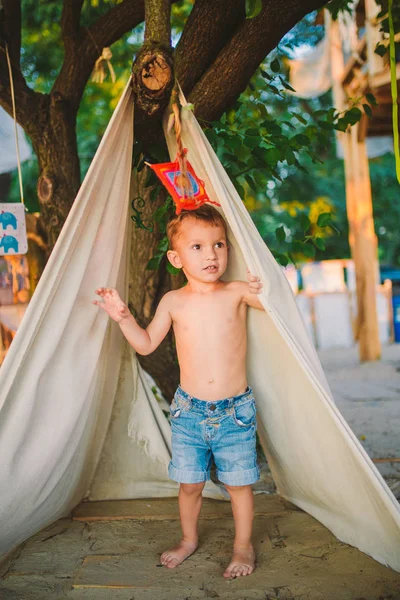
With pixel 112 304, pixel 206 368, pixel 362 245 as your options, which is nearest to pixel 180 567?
pixel 206 368

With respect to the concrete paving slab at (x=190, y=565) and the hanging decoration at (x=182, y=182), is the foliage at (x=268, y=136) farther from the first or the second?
the concrete paving slab at (x=190, y=565)

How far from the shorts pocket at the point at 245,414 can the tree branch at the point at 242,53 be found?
1.39 meters

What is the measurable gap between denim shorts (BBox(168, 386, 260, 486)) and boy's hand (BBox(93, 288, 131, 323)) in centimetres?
42

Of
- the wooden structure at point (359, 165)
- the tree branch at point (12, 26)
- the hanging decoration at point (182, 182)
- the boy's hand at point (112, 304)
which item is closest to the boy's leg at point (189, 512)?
the boy's hand at point (112, 304)

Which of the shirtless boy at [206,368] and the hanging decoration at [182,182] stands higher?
the hanging decoration at [182,182]

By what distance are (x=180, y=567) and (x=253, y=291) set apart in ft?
3.49

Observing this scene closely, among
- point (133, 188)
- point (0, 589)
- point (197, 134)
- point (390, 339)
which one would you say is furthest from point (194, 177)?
point (390, 339)

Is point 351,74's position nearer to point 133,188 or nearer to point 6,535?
point 133,188

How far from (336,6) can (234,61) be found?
2.77 ft

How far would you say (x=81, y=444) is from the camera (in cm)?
245

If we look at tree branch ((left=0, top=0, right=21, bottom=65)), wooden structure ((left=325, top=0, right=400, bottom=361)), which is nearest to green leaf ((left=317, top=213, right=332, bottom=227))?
tree branch ((left=0, top=0, right=21, bottom=65))

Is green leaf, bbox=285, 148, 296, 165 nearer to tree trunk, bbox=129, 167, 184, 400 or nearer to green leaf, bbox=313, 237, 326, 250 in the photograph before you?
green leaf, bbox=313, 237, 326, 250

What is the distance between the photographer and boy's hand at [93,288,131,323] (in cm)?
209

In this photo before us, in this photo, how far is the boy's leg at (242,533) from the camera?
6.52 ft
